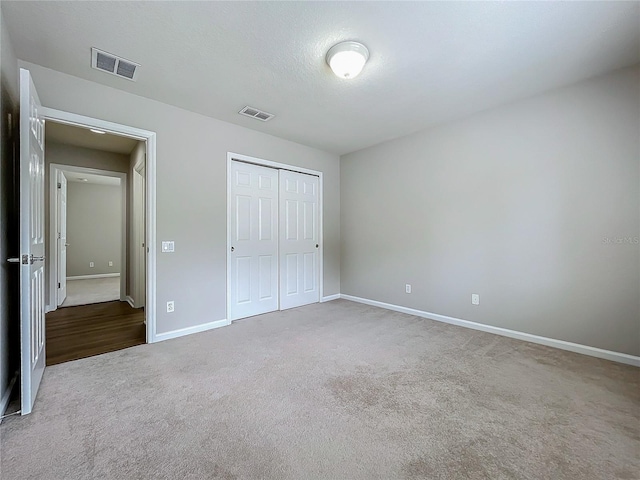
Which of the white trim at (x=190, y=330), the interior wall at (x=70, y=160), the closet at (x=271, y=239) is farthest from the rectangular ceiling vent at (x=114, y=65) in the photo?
the interior wall at (x=70, y=160)

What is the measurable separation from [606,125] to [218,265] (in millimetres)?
4304

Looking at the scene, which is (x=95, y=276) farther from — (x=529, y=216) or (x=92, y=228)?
(x=529, y=216)

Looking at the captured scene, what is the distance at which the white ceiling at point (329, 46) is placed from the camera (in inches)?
73.2

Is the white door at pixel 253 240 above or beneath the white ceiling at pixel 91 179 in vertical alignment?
beneath

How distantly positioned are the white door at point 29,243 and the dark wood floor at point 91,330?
787 mm

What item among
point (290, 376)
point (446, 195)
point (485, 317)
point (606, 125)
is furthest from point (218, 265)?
point (606, 125)

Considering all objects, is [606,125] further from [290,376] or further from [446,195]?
[290,376]

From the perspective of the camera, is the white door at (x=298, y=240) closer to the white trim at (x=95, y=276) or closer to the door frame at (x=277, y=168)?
the door frame at (x=277, y=168)

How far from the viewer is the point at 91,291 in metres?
5.94

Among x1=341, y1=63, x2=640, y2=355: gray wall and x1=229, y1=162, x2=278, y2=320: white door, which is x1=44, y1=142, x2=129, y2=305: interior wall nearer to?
x1=229, y1=162, x2=278, y2=320: white door

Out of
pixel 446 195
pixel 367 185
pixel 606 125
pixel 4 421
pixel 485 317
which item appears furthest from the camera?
pixel 367 185

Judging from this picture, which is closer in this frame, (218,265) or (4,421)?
(4,421)

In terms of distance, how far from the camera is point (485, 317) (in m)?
3.38

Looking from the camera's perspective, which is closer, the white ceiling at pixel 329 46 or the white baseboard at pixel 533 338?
the white ceiling at pixel 329 46
